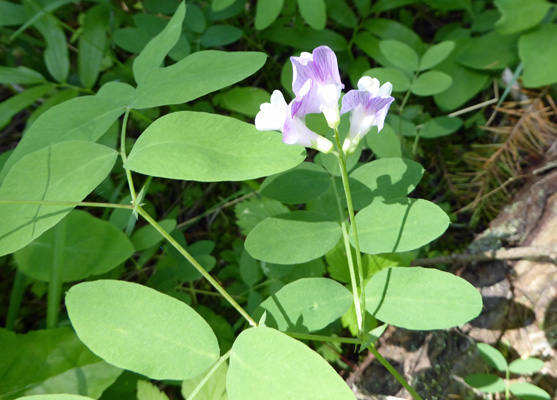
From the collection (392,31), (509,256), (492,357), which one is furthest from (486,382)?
(392,31)

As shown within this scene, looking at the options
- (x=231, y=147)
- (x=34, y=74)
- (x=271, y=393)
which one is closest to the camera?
(x=271, y=393)

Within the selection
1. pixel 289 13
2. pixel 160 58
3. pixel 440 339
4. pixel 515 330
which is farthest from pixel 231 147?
pixel 289 13

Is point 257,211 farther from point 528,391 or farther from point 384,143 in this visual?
point 528,391

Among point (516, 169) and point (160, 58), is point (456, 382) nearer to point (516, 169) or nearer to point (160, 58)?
point (516, 169)

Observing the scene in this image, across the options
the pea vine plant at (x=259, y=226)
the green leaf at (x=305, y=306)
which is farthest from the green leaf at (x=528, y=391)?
the green leaf at (x=305, y=306)

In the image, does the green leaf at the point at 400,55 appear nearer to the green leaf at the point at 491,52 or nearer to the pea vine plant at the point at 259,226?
the green leaf at the point at 491,52

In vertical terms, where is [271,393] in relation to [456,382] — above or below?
above
